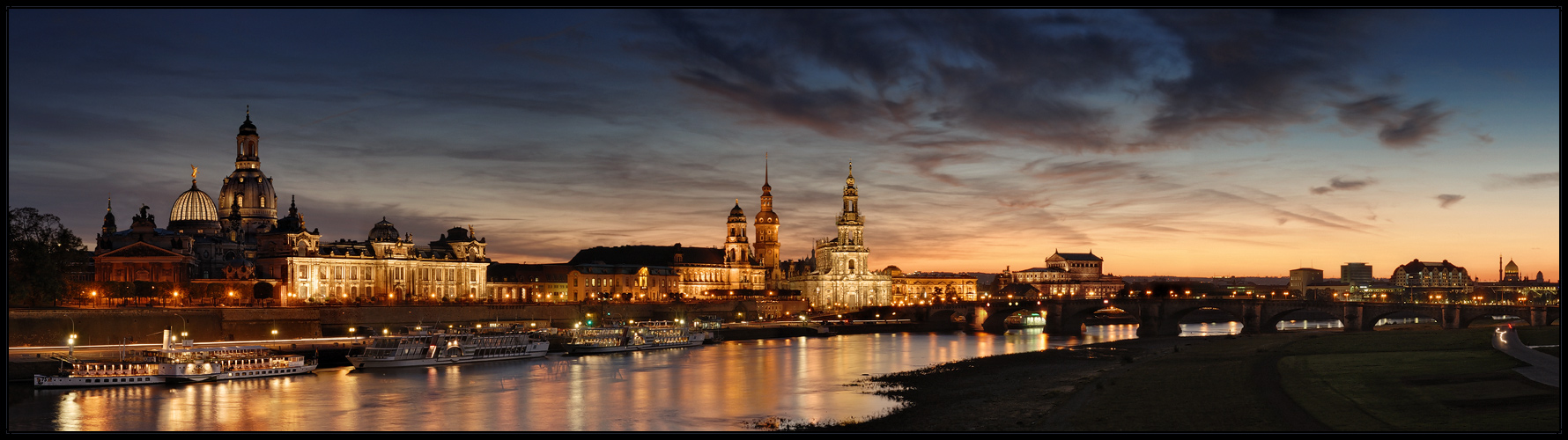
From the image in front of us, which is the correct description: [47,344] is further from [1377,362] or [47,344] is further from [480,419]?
[1377,362]

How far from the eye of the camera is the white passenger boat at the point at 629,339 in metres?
104

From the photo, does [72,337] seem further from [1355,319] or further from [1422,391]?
[1355,319]

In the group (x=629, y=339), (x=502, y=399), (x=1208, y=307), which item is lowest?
(x=629, y=339)

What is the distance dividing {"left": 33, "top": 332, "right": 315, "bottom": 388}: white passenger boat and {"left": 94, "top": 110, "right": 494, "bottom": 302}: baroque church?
53.7m

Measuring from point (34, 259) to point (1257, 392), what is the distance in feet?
277

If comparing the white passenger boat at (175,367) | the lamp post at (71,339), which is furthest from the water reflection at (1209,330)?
the lamp post at (71,339)

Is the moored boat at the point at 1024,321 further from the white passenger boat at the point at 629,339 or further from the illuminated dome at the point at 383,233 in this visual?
the illuminated dome at the point at 383,233

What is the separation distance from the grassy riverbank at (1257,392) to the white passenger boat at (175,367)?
1516 inches

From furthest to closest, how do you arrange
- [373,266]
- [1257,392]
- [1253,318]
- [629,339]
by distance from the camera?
[373,266] → [1253,318] → [629,339] → [1257,392]

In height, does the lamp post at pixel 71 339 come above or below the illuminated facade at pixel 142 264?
below

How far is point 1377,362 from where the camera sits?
2135 inches

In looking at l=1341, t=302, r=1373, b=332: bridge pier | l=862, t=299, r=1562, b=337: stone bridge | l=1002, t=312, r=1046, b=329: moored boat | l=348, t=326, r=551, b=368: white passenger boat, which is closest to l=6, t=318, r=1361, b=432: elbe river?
l=348, t=326, r=551, b=368: white passenger boat

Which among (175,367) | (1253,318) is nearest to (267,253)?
(175,367)

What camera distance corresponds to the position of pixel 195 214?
15088 centimetres
